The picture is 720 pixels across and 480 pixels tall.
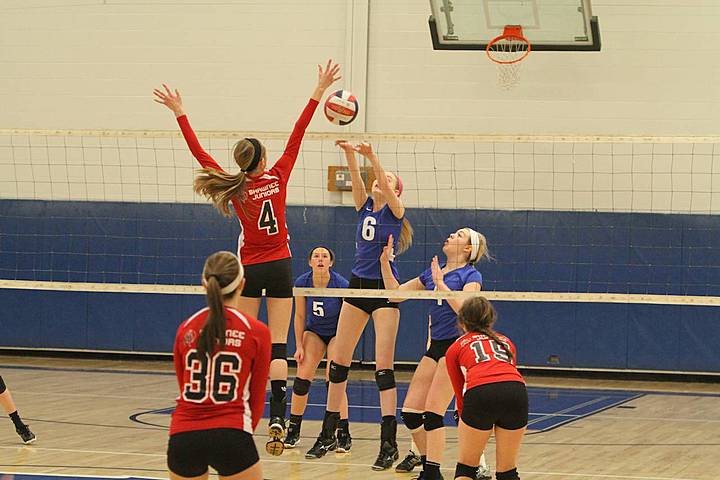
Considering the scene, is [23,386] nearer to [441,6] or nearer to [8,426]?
[8,426]

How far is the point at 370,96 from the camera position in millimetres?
15734

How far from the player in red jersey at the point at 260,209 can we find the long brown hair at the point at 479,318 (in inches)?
56.2

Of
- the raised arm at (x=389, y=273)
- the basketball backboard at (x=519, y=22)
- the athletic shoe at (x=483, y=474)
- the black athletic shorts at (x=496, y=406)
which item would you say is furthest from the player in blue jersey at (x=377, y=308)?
the basketball backboard at (x=519, y=22)

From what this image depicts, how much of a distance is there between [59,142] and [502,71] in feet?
22.4

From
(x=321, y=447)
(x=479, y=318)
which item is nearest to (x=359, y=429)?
(x=321, y=447)

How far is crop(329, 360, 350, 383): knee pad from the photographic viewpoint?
8.65m

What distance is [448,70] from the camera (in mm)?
15570

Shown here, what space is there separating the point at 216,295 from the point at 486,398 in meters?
2.02

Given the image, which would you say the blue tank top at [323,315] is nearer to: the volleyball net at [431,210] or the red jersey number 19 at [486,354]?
the red jersey number 19 at [486,354]

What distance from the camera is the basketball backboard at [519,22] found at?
515 inches

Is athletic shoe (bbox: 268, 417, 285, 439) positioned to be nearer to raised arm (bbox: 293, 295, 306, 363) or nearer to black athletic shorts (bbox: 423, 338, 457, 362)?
black athletic shorts (bbox: 423, 338, 457, 362)

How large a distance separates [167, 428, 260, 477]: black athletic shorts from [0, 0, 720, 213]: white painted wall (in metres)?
11.1

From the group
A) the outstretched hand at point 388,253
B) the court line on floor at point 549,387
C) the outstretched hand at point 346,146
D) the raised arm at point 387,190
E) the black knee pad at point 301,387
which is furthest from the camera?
the court line on floor at point 549,387

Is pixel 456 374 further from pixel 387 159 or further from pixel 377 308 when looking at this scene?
pixel 387 159
